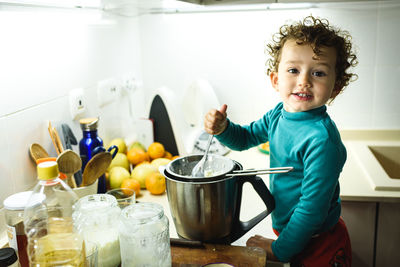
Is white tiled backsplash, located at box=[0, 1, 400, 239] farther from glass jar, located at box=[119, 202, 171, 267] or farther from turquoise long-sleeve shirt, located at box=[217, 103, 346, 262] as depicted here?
turquoise long-sleeve shirt, located at box=[217, 103, 346, 262]

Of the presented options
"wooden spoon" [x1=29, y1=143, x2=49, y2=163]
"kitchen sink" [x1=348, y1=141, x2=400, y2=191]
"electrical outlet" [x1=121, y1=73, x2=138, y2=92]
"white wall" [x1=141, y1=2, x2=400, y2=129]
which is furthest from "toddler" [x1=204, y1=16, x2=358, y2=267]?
"electrical outlet" [x1=121, y1=73, x2=138, y2=92]

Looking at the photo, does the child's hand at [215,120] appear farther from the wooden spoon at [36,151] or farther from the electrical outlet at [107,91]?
the electrical outlet at [107,91]

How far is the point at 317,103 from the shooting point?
0.88 meters

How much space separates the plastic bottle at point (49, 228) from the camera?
0.65 m

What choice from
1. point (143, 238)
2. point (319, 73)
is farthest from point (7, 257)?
point (319, 73)

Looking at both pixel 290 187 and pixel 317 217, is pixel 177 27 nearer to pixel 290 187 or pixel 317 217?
pixel 290 187

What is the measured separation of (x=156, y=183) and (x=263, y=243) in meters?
0.45

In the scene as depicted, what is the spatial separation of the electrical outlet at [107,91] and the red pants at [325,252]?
98 cm

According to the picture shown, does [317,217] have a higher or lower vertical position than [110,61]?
lower

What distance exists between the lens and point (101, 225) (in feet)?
2.47

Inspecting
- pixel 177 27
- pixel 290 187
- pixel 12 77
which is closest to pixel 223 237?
pixel 290 187

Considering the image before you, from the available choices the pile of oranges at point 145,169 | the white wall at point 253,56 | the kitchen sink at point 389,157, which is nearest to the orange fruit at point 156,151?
the pile of oranges at point 145,169

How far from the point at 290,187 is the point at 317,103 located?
0.21 metres

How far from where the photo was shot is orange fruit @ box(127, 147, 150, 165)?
147cm
